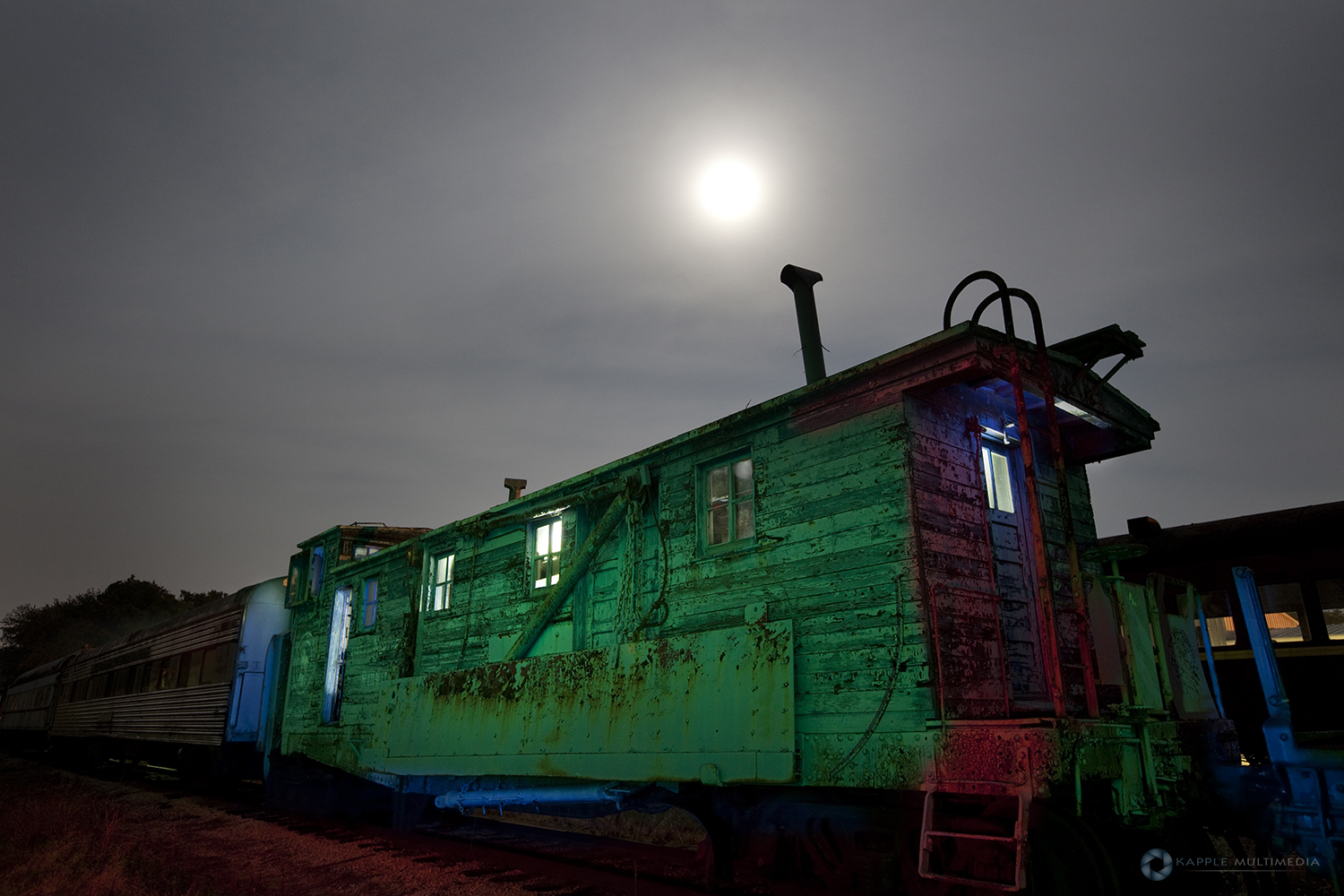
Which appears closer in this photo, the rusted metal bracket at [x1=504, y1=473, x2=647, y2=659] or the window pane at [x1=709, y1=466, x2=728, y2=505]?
the window pane at [x1=709, y1=466, x2=728, y2=505]

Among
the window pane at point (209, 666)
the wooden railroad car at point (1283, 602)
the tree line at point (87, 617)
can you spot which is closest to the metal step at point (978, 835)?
the wooden railroad car at point (1283, 602)

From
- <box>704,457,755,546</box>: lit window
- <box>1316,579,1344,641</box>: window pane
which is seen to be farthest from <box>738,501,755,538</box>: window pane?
<box>1316,579,1344,641</box>: window pane

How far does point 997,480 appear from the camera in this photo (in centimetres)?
810

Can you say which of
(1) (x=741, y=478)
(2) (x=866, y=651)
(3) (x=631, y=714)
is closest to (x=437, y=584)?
(3) (x=631, y=714)

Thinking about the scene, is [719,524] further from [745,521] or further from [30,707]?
[30,707]

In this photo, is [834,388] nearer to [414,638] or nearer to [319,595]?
[414,638]

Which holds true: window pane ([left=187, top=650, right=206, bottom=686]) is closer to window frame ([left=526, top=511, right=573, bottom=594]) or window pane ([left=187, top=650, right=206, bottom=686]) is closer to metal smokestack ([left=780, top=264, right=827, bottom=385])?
window frame ([left=526, top=511, right=573, bottom=594])

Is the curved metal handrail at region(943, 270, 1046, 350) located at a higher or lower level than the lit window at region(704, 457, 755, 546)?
higher

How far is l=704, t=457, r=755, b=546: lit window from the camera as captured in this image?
8.09m

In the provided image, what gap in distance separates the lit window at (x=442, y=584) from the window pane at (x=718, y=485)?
5.69m

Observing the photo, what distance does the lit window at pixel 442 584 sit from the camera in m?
12.5

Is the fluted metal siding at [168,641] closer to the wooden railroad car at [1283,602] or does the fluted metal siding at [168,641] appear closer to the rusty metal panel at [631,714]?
the rusty metal panel at [631,714]

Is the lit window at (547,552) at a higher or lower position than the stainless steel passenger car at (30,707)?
higher

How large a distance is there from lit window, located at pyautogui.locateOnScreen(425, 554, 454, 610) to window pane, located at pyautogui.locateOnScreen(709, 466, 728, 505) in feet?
Result: 18.7
